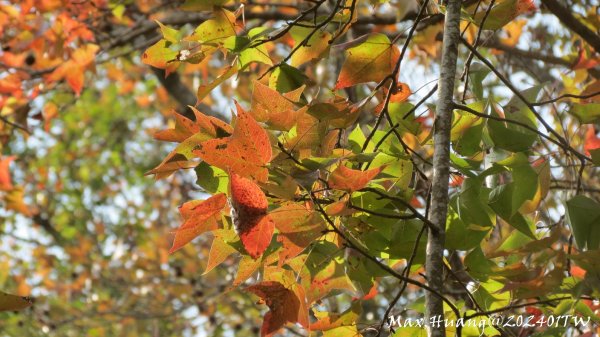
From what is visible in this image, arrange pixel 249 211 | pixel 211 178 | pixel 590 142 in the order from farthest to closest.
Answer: pixel 590 142
pixel 211 178
pixel 249 211

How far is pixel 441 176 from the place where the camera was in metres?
0.89

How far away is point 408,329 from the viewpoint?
1034 mm

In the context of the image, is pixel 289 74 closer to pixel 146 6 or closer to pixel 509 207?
pixel 509 207

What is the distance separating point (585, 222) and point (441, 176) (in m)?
0.18

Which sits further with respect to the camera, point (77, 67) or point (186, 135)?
point (77, 67)

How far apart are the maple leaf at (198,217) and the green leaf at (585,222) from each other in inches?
16.4

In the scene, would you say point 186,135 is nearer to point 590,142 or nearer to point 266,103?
point 266,103

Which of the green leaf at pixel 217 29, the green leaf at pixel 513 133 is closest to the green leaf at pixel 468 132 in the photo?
the green leaf at pixel 513 133

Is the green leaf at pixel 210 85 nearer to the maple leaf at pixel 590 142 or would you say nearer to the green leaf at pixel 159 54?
the green leaf at pixel 159 54

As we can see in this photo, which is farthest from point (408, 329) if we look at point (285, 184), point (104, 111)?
point (104, 111)

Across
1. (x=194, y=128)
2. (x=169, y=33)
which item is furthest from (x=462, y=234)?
(x=169, y=33)

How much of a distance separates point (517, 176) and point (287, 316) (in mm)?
332

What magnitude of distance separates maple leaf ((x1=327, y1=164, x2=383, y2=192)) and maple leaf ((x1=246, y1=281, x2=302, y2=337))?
0.18 metres

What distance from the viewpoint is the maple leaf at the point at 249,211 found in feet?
2.63
